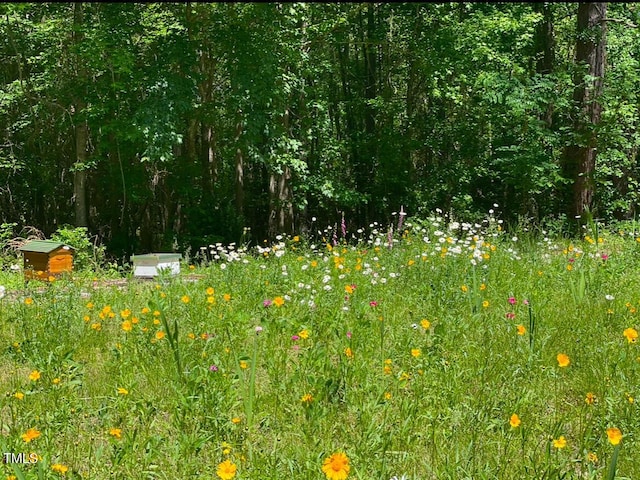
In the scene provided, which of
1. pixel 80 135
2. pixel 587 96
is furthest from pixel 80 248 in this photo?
pixel 587 96

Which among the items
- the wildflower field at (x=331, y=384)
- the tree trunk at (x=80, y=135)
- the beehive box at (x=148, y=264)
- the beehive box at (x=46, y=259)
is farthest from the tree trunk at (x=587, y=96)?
the tree trunk at (x=80, y=135)

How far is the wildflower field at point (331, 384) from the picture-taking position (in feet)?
6.90

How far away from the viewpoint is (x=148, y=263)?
5879 millimetres

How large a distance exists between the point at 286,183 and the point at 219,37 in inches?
141

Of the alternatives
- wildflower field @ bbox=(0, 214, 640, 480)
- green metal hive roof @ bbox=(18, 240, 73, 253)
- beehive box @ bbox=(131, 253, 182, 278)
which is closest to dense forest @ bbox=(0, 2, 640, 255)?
green metal hive roof @ bbox=(18, 240, 73, 253)

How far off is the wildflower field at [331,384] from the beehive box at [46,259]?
5.80 ft

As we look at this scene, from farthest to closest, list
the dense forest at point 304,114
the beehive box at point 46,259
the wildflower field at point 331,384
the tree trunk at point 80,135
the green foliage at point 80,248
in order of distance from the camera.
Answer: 1. the tree trunk at point 80,135
2. the dense forest at point 304,114
3. the green foliage at point 80,248
4. the beehive box at point 46,259
5. the wildflower field at point 331,384

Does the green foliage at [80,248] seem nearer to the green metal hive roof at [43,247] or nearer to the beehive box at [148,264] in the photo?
the green metal hive roof at [43,247]

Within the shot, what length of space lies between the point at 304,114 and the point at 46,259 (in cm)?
778

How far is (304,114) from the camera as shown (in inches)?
501

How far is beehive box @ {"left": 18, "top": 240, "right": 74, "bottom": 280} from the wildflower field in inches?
69.6

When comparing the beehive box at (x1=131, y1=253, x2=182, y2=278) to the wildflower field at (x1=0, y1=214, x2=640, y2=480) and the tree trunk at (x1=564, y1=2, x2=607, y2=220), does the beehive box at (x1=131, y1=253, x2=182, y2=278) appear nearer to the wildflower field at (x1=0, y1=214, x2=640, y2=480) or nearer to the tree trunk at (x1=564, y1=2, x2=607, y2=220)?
the wildflower field at (x1=0, y1=214, x2=640, y2=480)

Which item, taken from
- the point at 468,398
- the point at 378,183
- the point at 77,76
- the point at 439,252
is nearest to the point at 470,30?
the point at 378,183

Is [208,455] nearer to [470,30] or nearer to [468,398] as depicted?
[468,398]
